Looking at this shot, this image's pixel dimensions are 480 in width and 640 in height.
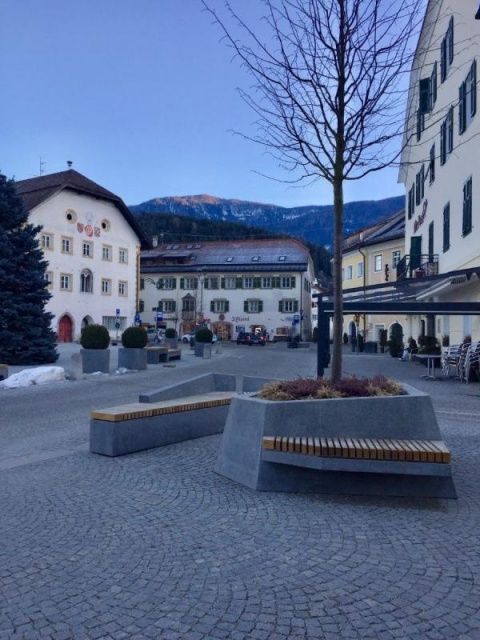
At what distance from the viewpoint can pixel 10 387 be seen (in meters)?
15.2

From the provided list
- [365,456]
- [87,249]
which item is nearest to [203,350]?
[87,249]

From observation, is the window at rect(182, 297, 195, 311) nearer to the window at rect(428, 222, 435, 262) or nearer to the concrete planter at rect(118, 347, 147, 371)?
the window at rect(428, 222, 435, 262)

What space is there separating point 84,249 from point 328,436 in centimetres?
4960

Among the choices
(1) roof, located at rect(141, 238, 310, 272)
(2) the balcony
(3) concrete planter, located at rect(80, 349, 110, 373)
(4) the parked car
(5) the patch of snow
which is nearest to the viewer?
(5) the patch of snow

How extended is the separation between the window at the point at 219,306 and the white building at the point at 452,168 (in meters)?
44.4

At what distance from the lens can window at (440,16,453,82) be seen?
66.7ft

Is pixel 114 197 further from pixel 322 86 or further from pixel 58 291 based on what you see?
pixel 322 86

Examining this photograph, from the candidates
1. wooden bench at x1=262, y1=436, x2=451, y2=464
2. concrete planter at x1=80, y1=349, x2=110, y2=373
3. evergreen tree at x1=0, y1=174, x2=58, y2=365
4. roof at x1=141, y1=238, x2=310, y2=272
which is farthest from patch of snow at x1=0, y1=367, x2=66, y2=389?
roof at x1=141, y1=238, x2=310, y2=272

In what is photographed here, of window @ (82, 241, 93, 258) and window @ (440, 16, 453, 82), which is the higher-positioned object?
window @ (440, 16, 453, 82)

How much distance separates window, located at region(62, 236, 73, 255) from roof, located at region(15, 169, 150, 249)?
13.4 ft

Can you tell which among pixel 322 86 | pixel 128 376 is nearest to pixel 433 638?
pixel 322 86

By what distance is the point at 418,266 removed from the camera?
26609 mm

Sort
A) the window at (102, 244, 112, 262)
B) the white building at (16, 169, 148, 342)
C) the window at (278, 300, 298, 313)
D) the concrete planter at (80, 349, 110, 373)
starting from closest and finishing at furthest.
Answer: the concrete planter at (80, 349, 110, 373)
the white building at (16, 169, 148, 342)
the window at (102, 244, 112, 262)
the window at (278, 300, 298, 313)

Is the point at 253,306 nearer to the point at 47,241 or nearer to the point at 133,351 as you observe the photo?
the point at 47,241
